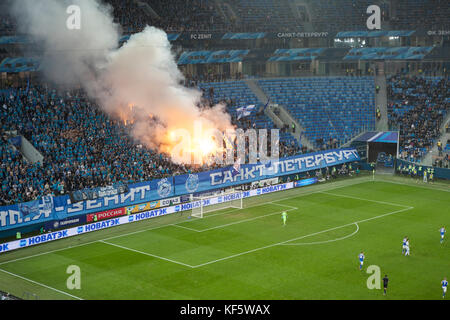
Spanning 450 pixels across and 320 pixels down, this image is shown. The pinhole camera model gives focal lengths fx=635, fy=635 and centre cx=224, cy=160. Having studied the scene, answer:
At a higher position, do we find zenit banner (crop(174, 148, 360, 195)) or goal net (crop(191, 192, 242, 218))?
zenit banner (crop(174, 148, 360, 195))

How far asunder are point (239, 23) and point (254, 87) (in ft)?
30.4

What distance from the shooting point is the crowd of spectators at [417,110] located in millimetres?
63969

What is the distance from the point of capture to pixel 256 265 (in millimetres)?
34812

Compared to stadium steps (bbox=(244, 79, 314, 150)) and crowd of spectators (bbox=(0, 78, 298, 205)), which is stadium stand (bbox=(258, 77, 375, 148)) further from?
crowd of spectators (bbox=(0, 78, 298, 205))

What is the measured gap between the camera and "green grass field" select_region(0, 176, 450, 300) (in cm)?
3116

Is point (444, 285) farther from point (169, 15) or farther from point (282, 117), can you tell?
Answer: point (169, 15)

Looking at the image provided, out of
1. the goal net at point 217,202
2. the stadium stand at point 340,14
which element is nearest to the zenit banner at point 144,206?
the goal net at point 217,202

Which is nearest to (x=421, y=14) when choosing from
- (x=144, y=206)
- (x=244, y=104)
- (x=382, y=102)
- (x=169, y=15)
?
(x=382, y=102)

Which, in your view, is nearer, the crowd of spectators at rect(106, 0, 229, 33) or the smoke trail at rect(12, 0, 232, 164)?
the smoke trail at rect(12, 0, 232, 164)

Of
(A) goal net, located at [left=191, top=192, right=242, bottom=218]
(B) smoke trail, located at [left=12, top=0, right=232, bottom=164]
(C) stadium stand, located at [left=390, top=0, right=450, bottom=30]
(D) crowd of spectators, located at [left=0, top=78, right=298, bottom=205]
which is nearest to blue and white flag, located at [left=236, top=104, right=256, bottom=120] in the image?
(B) smoke trail, located at [left=12, top=0, right=232, bottom=164]

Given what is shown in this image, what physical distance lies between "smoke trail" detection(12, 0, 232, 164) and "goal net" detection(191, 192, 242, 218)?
6779 millimetres

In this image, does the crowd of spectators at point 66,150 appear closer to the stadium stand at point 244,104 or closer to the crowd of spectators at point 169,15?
the crowd of spectators at point 169,15

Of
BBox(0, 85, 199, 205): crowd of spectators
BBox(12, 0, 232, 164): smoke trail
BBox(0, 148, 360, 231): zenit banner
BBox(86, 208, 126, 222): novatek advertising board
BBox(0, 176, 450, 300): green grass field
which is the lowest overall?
BBox(0, 176, 450, 300): green grass field
